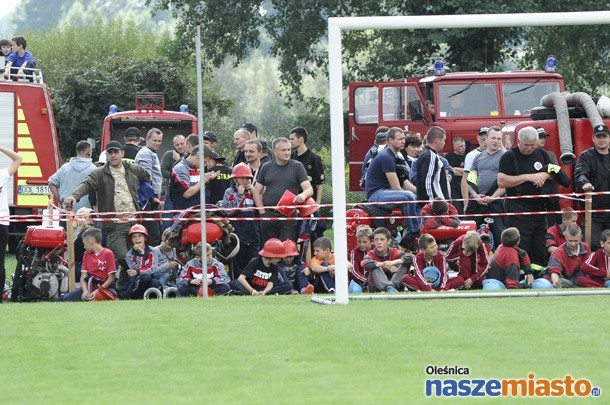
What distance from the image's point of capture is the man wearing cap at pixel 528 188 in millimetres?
18703

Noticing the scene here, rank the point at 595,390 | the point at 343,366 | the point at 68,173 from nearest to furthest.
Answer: the point at 595,390 < the point at 343,366 < the point at 68,173

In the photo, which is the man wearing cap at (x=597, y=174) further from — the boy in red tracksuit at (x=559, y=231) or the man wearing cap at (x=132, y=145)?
the man wearing cap at (x=132, y=145)

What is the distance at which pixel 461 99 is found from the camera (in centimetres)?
2736

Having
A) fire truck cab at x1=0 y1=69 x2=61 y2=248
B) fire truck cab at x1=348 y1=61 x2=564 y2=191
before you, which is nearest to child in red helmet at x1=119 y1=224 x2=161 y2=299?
fire truck cab at x1=0 y1=69 x2=61 y2=248

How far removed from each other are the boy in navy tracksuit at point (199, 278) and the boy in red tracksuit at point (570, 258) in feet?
12.5

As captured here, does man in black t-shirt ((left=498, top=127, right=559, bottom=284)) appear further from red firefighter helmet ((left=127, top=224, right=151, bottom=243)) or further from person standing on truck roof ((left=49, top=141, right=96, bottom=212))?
person standing on truck roof ((left=49, top=141, right=96, bottom=212))

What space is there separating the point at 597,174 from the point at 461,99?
8.49 meters

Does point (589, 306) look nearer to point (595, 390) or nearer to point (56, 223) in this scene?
point (595, 390)

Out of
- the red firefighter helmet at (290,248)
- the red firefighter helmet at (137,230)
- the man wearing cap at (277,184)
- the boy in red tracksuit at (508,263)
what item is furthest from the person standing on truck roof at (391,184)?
the red firefighter helmet at (137,230)

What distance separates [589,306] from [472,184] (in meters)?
7.01

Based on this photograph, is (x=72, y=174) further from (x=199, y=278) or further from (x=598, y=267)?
(x=598, y=267)

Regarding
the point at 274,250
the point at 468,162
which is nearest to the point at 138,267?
the point at 274,250

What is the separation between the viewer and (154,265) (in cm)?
1775

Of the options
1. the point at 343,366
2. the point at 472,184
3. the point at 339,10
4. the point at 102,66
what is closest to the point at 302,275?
the point at 472,184
